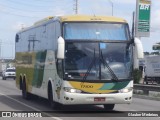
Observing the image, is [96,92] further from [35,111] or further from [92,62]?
[35,111]

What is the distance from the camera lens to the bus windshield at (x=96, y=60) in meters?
16.1

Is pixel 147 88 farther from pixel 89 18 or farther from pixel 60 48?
pixel 60 48

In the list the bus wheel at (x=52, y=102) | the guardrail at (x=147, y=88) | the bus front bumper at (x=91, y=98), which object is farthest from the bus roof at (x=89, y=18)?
the guardrail at (x=147, y=88)

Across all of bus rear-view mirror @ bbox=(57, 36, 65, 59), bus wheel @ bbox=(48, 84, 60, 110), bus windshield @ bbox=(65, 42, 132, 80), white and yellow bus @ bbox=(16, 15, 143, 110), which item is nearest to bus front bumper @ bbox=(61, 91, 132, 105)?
white and yellow bus @ bbox=(16, 15, 143, 110)

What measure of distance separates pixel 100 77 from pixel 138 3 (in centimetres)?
2722

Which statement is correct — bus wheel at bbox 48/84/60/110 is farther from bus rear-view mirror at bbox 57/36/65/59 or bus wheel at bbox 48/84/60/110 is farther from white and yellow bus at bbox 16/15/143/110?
bus rear-view mirror at bbox 57/36/65/59

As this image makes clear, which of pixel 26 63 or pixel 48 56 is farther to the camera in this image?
pixel 26 63

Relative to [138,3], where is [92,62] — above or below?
below

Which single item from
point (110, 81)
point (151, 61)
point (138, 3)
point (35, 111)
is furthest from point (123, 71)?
point (151, 61)

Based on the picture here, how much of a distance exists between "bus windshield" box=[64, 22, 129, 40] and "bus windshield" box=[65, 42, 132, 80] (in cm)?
25

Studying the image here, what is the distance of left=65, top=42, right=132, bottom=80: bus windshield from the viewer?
52.7 feet

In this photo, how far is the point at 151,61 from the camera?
57.6m

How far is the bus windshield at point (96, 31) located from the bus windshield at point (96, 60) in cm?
25

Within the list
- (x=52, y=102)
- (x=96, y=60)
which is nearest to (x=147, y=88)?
(x=52, y=102)
